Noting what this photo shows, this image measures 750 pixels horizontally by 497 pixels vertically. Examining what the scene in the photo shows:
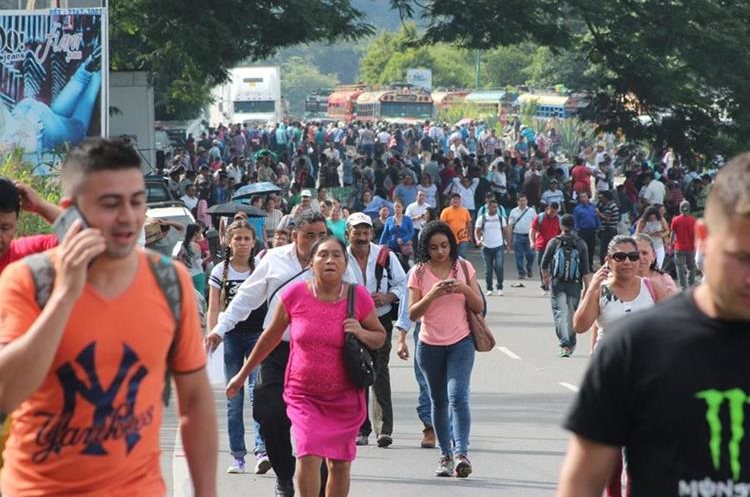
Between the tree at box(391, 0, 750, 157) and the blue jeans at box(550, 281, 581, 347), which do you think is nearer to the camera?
the blue jeans at box(550, 281, 581, 347)

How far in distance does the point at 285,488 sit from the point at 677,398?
234 inches

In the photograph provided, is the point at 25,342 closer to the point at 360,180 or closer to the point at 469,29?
the point at 469,29

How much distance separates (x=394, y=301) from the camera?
38.1 ft

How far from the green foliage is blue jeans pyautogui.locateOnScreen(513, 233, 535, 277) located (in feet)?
31.3

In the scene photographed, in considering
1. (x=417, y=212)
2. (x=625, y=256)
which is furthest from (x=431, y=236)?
(x=417, y=212)

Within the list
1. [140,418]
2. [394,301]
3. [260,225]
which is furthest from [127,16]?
[140,418]

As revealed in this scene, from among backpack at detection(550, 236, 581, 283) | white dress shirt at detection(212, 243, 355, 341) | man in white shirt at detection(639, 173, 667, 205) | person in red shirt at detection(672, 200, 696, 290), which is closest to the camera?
white dress shirt at detection(212, 243, 355, 341)

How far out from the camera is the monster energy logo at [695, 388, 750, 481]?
3865 millimetres

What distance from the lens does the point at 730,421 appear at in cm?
388

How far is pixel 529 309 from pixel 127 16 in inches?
477

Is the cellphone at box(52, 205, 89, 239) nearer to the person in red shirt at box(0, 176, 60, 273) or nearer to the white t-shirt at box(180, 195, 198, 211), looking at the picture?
the person in red shirt at box(0, 176, 60, 273)

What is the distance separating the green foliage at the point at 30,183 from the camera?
1792 cm

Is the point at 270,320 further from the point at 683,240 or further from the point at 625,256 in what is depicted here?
the point at 683,240

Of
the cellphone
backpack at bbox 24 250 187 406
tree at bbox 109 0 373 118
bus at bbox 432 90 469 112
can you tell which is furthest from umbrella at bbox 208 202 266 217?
bus at bbox 432 90 469 112
